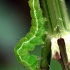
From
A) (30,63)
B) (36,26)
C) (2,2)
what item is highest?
(2,2)

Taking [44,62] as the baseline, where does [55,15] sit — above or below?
above

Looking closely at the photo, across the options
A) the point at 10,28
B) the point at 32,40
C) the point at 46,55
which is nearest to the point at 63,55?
the point at 46,55

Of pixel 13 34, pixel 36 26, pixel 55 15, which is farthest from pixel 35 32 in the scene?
pixel 13 34

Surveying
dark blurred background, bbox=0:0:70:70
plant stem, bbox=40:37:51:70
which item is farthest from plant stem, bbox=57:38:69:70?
dark blurred background, bbox=0:0:70:70

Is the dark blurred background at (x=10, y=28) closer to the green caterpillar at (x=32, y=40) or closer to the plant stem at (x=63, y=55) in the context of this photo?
the green caterpillar at (x=32, y=40)

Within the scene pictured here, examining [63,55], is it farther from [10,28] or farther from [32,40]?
[10,28]

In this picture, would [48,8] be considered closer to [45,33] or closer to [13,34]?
[45,33]
